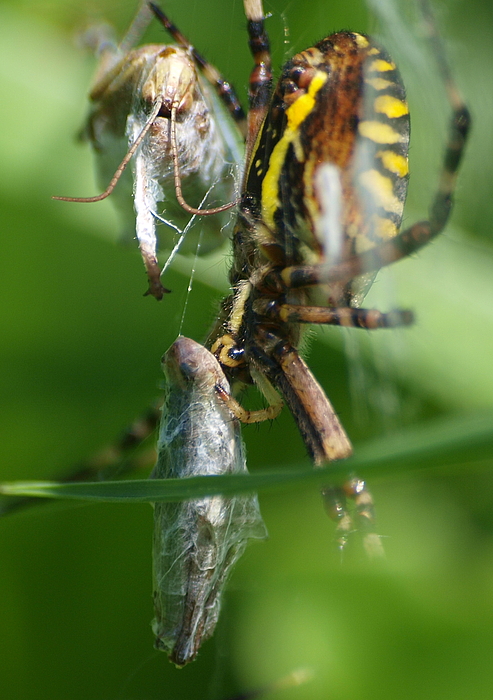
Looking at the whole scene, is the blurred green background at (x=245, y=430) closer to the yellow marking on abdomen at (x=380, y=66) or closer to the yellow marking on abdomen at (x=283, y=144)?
the yellow marking on abdomen at (x=380, y=66)

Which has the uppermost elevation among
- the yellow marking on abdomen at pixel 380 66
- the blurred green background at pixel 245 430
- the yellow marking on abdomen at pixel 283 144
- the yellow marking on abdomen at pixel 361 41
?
the yellow marking on abdomen at pixel 361 41

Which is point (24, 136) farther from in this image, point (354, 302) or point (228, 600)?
point (228, 600)

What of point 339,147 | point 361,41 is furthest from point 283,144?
point 361,41

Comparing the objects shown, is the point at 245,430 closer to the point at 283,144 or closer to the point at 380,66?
the point at 283,144

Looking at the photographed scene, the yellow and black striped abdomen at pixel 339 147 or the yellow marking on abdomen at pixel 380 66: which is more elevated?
the yellow marking on abdomen at pixel 380 66

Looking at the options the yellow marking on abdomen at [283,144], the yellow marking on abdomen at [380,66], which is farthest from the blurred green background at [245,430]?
the yellow marking on abdomen at [283,144]

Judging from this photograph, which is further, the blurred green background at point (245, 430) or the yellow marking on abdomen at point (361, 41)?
the blurred green background at point (245, 430)

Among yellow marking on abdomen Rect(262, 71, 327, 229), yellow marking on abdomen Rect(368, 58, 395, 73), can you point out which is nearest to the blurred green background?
yellow marking on abdomen Rect(368, 58, 395, 73)

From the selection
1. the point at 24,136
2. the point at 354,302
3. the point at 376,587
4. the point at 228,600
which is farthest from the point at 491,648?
the point at 24,136
